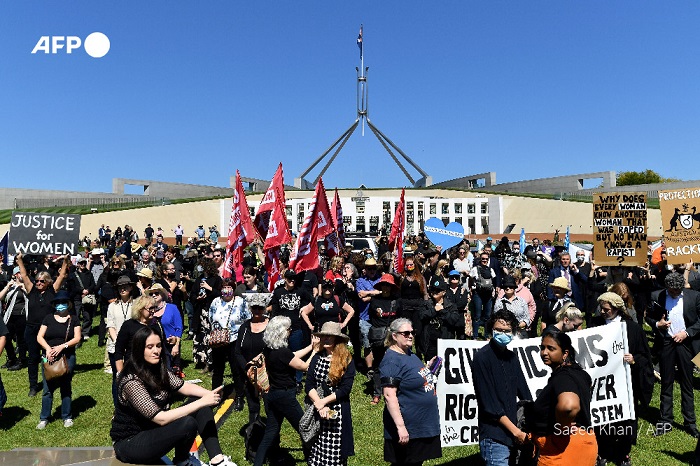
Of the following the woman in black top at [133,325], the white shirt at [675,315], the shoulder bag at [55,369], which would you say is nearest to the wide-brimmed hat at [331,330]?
the woman in black top at [133,325]

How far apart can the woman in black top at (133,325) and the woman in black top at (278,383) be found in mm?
1583

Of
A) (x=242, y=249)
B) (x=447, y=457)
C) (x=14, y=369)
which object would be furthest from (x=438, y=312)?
(x=14, y=369)

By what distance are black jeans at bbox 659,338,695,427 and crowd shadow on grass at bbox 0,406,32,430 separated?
8247 mm

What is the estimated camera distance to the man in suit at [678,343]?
6.82 m

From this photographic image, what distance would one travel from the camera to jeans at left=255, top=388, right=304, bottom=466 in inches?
218

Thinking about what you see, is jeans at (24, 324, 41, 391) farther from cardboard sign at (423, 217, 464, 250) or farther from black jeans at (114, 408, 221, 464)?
cardboard sign at (423, 217, 464, 250)

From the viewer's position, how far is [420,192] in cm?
6638

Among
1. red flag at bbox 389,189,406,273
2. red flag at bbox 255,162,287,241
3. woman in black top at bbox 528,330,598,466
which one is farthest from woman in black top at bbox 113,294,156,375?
red flag at bbox 389,189,406,273

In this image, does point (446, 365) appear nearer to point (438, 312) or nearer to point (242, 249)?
point (438, 312)

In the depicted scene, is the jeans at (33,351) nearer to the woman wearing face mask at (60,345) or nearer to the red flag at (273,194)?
the woman wearing face mask at (60,345)

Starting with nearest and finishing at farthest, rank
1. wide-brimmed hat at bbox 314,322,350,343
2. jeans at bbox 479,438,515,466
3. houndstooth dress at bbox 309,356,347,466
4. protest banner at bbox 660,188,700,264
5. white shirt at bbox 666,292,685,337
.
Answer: jeans at bbox 479,438,515,466 < houndstooth dress at bbox 309,356,347,466 < wide-brimmed hat at bbox 314,322,350,343 < white shirt at bbox 666,292,685,337 < protest banner at bbox 660,188,700,264

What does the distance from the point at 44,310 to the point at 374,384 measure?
204 inches

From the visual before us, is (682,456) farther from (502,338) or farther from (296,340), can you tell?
(296,340)

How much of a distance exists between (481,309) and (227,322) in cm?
669
